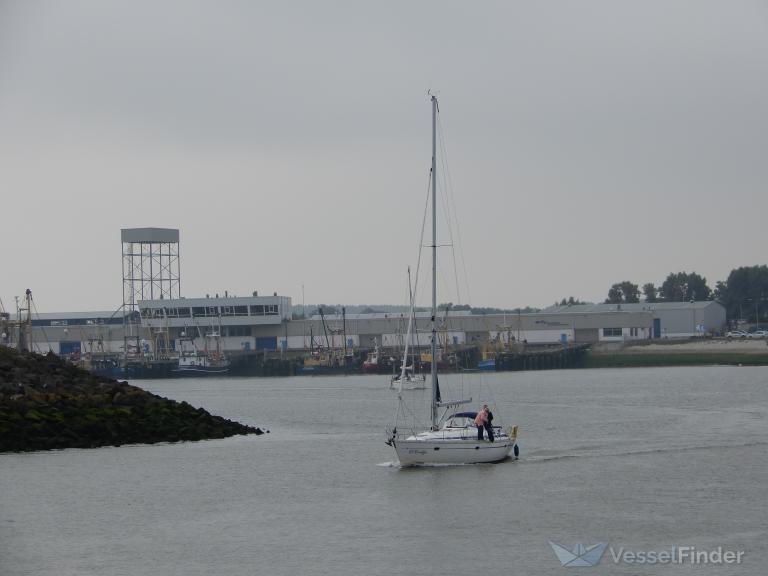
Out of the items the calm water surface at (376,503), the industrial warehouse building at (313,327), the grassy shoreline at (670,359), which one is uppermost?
the industrial warehouse building at (313,327)

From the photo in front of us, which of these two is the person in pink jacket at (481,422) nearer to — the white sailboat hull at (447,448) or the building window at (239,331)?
the white sailboat hull at (447,448)

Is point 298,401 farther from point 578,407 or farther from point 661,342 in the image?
point 661,342

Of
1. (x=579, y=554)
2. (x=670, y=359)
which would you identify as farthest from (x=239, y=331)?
(x=579, y=554)

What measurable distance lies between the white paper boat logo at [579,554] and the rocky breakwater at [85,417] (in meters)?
28.2

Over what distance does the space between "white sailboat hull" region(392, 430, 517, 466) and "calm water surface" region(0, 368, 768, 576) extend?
383 mm

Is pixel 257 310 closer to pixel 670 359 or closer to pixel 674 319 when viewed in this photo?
pixel 670 359

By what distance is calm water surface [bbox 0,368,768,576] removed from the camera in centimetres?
2983

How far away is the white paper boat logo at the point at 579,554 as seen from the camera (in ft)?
93.9

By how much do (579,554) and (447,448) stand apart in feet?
44.6

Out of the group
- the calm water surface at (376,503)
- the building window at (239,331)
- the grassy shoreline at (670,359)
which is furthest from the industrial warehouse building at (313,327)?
the calm water surface at (376,503)

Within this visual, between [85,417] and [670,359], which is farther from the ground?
[670,359]

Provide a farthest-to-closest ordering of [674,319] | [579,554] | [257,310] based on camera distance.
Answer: [674,319] < [257,310] < [579,554]

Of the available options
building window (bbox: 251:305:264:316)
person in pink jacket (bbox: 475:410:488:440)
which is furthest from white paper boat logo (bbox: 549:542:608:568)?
building window (bbox: 251:305:264:316)

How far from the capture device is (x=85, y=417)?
182 feet
